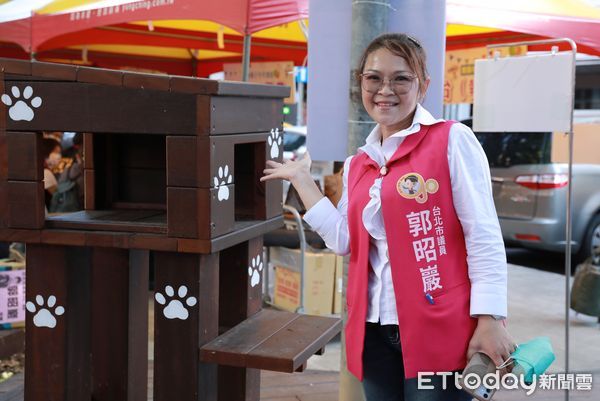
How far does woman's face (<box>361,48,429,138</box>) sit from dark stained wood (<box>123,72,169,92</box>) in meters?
0.55

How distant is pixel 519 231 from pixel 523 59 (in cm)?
421

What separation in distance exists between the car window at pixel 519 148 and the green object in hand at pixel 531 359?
249 inches

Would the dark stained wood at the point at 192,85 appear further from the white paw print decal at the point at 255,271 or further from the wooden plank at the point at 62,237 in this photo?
the white paw print decal at the point at 255,271

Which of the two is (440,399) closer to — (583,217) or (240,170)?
(240,170)

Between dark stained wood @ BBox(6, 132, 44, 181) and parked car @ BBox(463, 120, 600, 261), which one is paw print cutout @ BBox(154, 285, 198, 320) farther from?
parked car @ BBox(463, 120, 600, 261)

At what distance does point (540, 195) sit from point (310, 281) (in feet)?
10.7

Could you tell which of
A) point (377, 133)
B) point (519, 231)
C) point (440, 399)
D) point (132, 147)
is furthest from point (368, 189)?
point (519, 231)

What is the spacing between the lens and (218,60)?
443 inches

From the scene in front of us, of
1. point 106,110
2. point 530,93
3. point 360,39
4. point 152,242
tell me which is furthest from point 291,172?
point 530,93

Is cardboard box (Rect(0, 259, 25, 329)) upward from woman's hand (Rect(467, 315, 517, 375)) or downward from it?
downward

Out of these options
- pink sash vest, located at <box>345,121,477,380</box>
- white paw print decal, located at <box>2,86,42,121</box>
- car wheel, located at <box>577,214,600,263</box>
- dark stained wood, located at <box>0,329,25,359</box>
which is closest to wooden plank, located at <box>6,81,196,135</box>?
white paw print decal, located at <box>2,86,42,121</box>

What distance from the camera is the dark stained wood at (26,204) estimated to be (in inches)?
86.3

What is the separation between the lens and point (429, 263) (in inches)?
76.5

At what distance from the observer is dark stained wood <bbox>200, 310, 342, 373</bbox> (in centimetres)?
206
